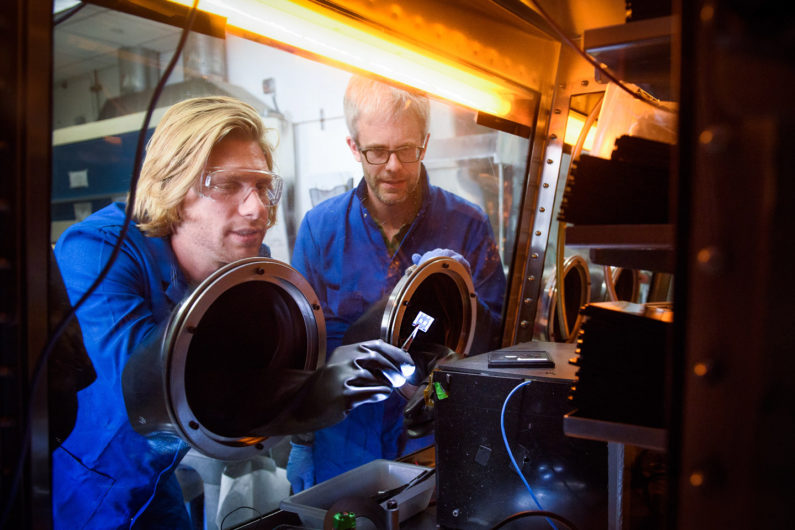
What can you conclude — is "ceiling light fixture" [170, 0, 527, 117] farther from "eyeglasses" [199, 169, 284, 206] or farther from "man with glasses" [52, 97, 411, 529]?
"eyeglasses" [199, 169, 284, 206]

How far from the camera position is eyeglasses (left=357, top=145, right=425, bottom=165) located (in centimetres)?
222

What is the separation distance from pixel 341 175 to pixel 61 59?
3.28 feet

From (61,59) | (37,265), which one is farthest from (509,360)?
(61,59)

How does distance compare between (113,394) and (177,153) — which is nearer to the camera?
(113,394)

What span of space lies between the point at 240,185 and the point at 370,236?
2.21 feet

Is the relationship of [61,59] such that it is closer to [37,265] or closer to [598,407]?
[37,265]

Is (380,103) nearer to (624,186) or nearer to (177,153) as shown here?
(177,153)

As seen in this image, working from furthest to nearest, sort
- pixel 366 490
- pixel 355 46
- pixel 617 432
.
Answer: pixel 366 490, pixel 355 46, pixel 617 432

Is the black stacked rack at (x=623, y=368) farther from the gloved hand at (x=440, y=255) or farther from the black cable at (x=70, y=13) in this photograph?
the gloved hand at (x=440, y=255)

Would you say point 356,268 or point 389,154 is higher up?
point 389,154

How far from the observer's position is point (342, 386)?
1.97 m

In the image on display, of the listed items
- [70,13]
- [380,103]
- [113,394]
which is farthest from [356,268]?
[70,13]

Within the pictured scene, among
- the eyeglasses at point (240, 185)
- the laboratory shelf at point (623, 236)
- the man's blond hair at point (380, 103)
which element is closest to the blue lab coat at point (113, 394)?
the eyeglasses at point (240, 185)

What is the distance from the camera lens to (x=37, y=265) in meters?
1.14
